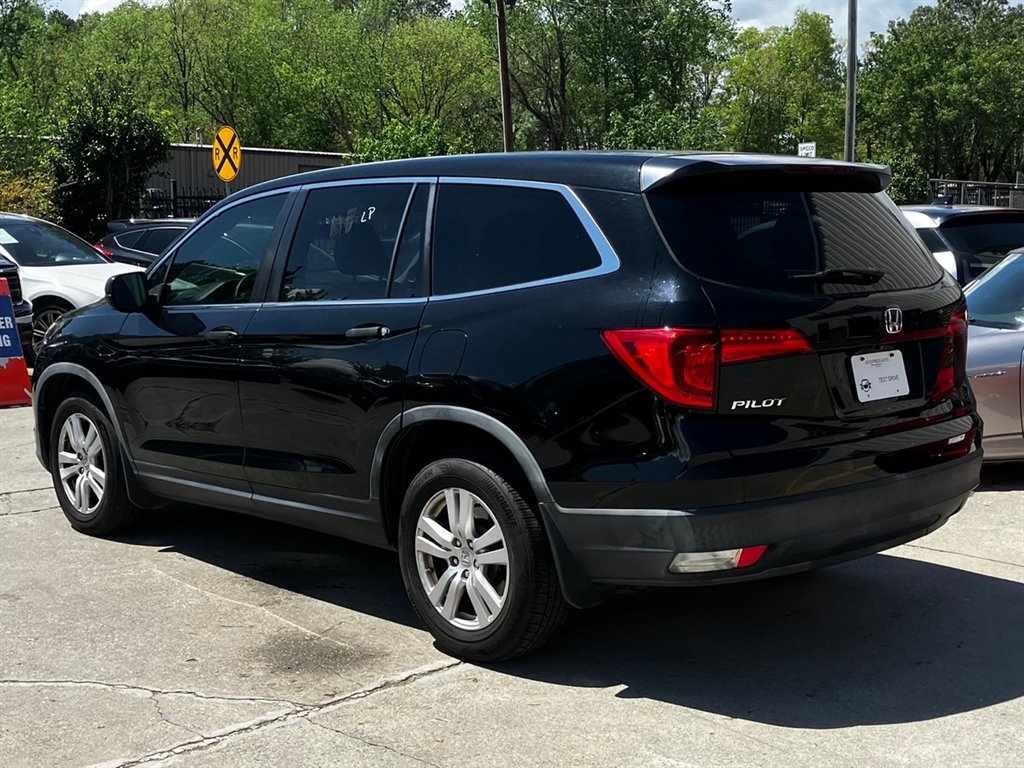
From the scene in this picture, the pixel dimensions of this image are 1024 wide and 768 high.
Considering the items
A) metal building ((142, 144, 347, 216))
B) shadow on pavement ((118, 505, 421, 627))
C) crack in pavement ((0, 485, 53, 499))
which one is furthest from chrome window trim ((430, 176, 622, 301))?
metal building ((142, 144, 347, 216))

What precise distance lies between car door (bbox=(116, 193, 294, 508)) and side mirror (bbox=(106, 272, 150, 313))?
6 cm

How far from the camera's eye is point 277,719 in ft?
13.5

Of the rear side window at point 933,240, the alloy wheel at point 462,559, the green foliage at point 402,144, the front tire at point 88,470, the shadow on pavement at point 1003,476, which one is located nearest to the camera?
the alloy wheel at point 462,559

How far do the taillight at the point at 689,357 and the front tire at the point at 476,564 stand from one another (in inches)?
27.5

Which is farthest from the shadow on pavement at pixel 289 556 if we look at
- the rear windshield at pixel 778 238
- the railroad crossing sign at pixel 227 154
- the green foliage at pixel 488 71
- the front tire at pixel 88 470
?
the green foliage at pixel 488 71

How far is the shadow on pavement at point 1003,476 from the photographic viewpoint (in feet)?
25.1

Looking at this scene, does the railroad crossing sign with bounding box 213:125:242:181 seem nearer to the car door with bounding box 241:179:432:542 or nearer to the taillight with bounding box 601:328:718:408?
the car door with bounding box 241:179:432:542

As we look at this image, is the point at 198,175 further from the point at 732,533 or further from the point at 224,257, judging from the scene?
Answer: the point at 732,533

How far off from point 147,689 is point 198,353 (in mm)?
1774

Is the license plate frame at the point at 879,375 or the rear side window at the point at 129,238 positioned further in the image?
the rear side window at the point at 129,238

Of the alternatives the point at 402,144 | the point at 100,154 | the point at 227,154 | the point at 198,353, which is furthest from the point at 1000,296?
the point at 402,144

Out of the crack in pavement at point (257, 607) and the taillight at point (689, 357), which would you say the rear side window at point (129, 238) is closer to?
the crack in pavement at point (257, 607)

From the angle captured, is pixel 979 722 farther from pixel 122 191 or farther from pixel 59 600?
pixel 122 191

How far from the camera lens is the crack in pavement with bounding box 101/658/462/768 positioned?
3805 millimetres
